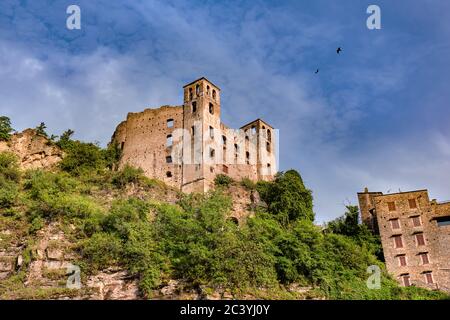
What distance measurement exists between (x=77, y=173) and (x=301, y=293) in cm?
2056

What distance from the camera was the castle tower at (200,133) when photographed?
4325cm

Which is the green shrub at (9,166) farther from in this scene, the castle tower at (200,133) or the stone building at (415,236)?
the stone building at (415,236)

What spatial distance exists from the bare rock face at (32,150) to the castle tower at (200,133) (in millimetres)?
10919

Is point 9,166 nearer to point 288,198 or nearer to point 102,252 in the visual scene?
point 102,252

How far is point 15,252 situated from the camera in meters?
26.8

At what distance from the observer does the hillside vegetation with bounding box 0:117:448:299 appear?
86.1 feet

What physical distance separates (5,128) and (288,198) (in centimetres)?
Result: 2362

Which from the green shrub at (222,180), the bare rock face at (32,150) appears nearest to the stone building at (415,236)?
the green shrub at (222,180)

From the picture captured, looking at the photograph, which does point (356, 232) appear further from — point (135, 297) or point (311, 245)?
point (135, 297)

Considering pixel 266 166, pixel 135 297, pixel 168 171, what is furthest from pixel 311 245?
pixel 266 166

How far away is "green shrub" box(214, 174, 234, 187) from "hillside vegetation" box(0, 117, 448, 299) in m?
3.51

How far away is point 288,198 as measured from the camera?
41469 mm

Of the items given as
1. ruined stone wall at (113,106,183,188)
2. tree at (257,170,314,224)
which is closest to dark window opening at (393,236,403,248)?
tree at (257,170,314,224)

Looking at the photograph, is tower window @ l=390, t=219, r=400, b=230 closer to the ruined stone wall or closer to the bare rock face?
the ruined stone wall
